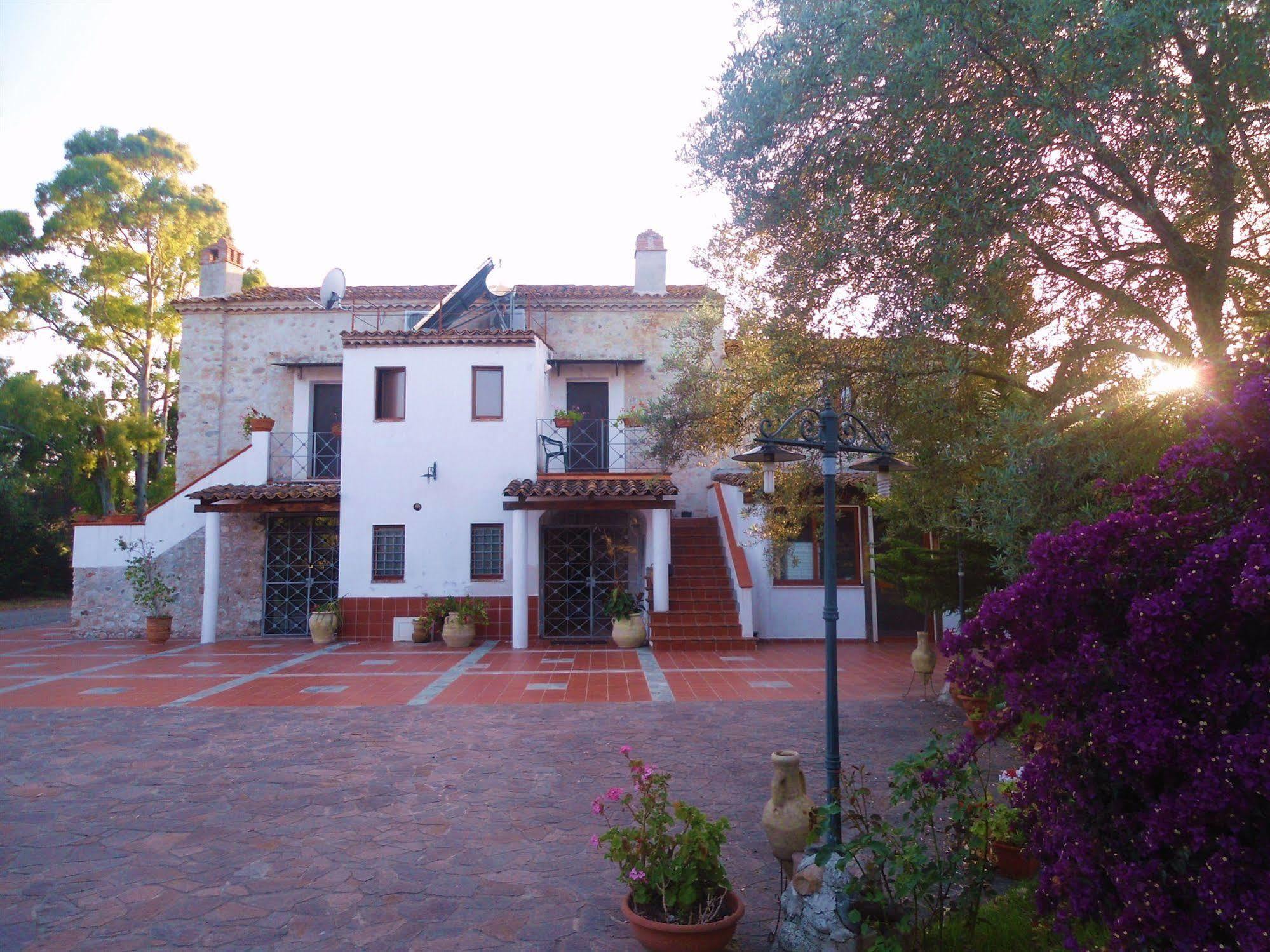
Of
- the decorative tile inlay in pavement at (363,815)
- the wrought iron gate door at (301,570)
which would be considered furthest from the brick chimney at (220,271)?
the decorative tile inlay in pavement at (363,815)

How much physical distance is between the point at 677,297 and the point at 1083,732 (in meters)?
16.2

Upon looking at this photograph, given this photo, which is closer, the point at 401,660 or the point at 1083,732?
the point at 1083,732

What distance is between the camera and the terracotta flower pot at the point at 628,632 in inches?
563

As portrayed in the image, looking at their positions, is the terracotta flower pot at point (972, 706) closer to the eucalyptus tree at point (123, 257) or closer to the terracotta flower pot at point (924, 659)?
the terracotta flower pot at point (924, 659)

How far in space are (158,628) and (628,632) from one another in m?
→ 8.86

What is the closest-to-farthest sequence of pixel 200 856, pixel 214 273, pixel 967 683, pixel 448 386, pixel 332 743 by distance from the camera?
pixel 967 683 → pixel 200 856 → pixel 332 743 → pixel 448 386 → pixel 214 273

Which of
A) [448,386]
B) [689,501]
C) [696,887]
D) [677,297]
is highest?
[677,297]

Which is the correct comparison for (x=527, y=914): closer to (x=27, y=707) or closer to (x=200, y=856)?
(x=200, y=856)

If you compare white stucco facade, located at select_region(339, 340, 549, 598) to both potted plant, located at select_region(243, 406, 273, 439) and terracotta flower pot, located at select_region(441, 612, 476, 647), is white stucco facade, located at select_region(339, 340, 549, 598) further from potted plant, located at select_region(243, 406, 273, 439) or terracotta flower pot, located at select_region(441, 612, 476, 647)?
potted plant, located at select_region(243, 406, 273, 439)

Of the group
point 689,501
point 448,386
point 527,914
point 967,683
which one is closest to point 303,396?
point 448,386

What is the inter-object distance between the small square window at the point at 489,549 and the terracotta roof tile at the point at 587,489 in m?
1.30

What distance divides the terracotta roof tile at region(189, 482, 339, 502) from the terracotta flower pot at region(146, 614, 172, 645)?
2.33 meters

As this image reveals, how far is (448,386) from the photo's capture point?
1581cm

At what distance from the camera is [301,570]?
1652 cm
